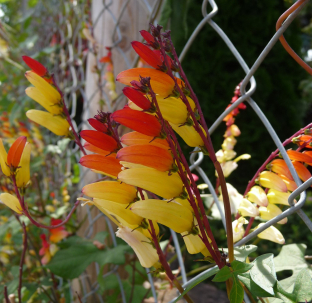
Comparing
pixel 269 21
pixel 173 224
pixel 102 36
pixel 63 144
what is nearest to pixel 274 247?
pixel 269 21

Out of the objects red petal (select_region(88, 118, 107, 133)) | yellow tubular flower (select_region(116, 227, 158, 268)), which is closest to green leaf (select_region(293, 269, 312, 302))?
yellow tubular flower (select_region(116, 227, 158, 268))

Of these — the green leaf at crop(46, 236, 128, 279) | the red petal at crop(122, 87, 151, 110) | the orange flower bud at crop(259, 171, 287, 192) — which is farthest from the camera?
the green leaf at crop(46, 236, 128, 279)

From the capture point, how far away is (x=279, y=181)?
14.6 inches

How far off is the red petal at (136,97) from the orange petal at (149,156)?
0.12ft

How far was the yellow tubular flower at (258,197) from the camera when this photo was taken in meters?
0.38

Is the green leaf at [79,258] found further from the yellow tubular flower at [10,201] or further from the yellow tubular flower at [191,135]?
the yellow tubular flower at [191,135]

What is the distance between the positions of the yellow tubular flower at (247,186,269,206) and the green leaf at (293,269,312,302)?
92mm

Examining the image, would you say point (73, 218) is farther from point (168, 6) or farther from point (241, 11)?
point (241, 11)

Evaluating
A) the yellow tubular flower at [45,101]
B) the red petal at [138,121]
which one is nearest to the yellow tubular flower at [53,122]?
the yellow tubular flower at [45,101]

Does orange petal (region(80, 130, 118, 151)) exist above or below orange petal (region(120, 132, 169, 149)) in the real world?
above

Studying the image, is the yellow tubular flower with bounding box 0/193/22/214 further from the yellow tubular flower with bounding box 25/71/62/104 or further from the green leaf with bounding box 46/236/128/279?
the green leaf with bounding box 46/236/128/279

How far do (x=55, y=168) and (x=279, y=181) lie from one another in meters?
1.47

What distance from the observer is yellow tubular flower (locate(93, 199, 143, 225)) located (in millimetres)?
312

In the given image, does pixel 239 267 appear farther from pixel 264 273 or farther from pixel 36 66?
pixel 36 66
